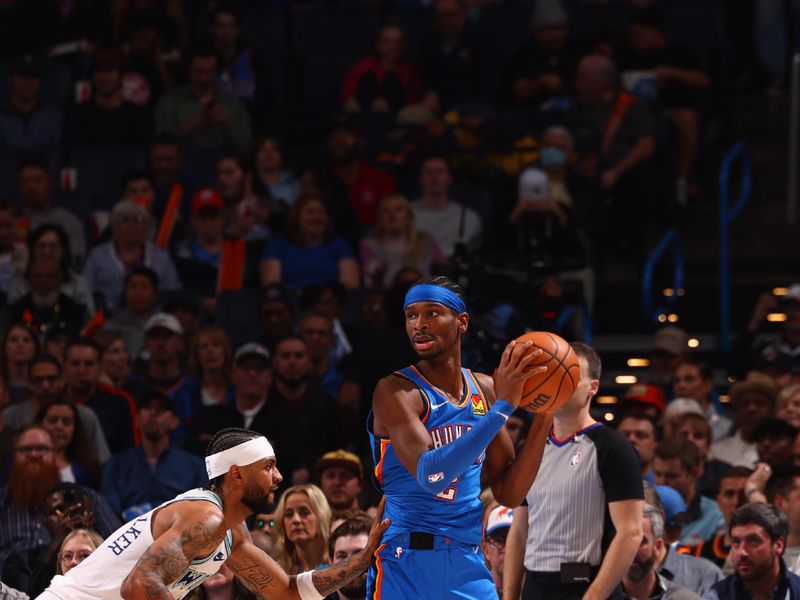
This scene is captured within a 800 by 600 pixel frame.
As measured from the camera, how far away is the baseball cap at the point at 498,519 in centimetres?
906

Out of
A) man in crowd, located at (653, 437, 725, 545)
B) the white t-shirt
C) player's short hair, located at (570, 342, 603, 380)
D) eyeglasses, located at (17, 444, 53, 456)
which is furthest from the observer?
the white t-shirt

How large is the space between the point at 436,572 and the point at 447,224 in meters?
7.87

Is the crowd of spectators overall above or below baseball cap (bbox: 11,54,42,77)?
below

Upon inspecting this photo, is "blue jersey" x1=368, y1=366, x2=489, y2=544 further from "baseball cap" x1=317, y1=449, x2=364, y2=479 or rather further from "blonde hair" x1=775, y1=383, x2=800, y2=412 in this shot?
"blonde hair" x1=775, y1=383, x2=800, y2=412

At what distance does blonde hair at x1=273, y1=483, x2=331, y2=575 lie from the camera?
9.69 m

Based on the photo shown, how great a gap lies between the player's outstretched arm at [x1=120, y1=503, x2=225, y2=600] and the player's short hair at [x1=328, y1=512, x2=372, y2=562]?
2441 mm

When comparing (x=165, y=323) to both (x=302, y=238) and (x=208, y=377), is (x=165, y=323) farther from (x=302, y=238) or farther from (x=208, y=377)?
(x=302, y=238)

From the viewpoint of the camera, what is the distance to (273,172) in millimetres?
15148

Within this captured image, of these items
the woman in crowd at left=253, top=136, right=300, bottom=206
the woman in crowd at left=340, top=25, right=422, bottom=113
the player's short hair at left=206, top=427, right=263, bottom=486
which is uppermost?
the woman in crowd at left=340, top=25, right=422, bottom=113

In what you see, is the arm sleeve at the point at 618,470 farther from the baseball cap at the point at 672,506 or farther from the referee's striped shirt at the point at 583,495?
the baseball cap at the point at 672,506

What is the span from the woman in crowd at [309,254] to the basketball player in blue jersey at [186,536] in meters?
7.04

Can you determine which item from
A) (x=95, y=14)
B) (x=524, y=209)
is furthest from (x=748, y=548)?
(x=95, y=14)

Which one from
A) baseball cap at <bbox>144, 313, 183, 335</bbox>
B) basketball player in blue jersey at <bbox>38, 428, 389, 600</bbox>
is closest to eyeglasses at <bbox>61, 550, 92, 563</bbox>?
basketball player in blue jersey at <bbox>38, 428, 389, 600</bbox>

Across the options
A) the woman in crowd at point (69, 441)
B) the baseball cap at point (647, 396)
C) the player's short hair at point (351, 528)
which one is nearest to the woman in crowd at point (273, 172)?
the baseball cap at point (647, 396)
